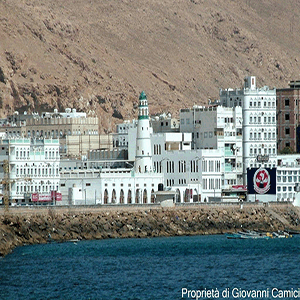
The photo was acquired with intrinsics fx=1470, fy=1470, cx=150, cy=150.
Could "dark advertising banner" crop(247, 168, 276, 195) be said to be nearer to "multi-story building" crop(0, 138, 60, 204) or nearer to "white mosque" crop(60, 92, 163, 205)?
"white mosque" crop(60, 92, 163, 205)

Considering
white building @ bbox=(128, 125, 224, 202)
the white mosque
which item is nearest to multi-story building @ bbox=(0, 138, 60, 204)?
the white mosque

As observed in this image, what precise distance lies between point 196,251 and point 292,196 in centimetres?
4828

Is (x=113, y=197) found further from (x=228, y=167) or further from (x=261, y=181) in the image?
(x=228, y=167)

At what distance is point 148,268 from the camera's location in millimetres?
120375

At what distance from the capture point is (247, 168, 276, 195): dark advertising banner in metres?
176

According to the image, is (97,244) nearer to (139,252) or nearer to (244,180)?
(139,252)

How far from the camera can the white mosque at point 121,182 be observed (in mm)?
170625

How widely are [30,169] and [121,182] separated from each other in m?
11.6

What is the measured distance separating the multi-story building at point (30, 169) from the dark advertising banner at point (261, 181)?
2377cm

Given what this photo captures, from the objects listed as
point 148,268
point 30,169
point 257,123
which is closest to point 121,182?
point 30,169

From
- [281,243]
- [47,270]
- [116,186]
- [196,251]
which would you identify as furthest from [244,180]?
[47,270]

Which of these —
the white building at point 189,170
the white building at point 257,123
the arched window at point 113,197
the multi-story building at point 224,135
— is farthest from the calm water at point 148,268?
the white building at point 257,123

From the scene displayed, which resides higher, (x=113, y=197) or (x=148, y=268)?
(x=113, y=197)

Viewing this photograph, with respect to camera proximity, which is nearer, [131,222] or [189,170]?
[131,222]
